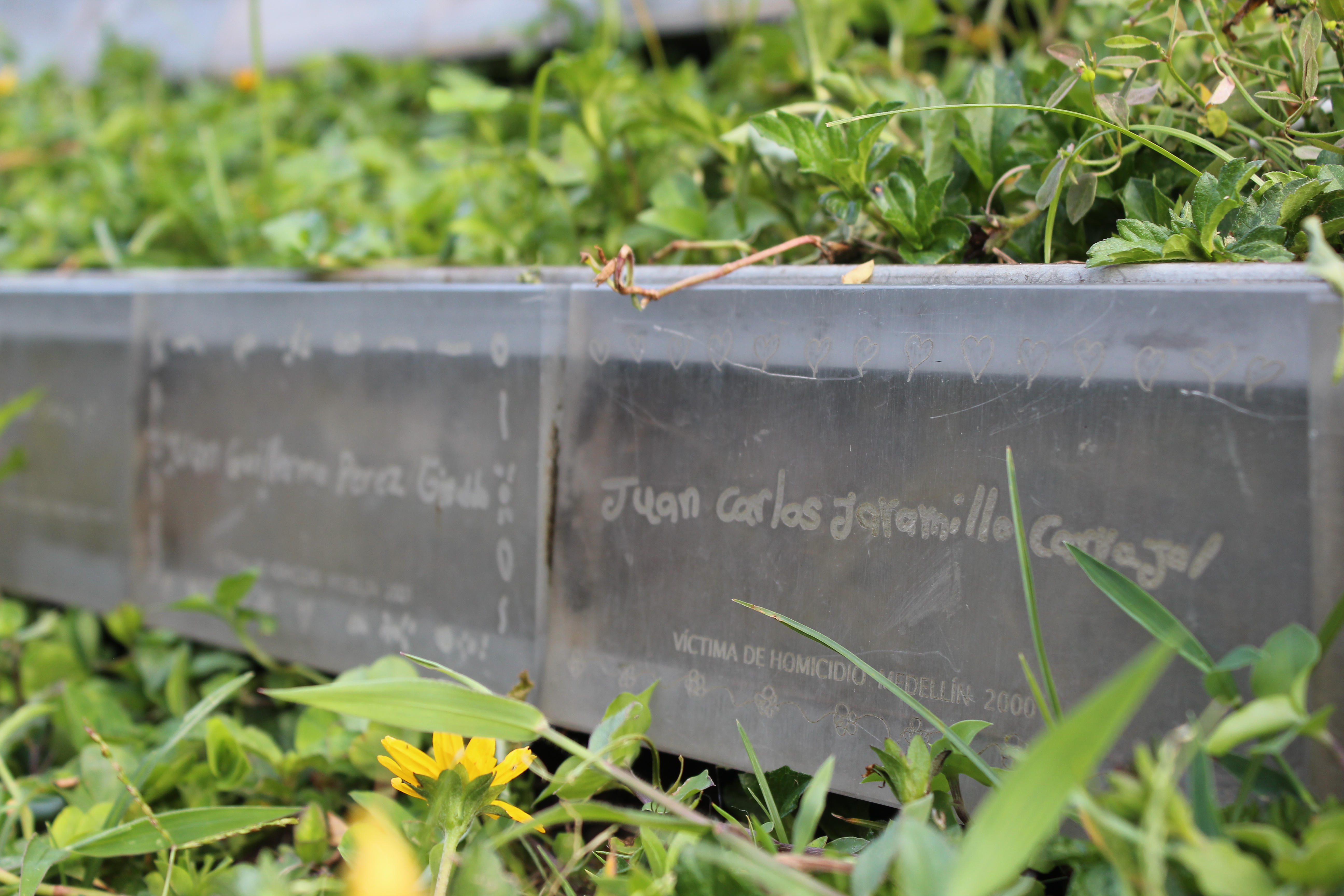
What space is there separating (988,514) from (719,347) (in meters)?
0.25

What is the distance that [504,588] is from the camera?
801mm

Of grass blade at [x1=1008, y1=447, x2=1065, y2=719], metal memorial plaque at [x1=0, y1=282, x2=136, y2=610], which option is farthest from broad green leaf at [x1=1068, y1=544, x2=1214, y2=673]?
metal memorial plaque at [x1=0, y1=282, x2=136, y2=610]

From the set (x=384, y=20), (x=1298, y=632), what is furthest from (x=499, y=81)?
(x=1298, y=632)

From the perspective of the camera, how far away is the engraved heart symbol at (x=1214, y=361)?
550 millimetres

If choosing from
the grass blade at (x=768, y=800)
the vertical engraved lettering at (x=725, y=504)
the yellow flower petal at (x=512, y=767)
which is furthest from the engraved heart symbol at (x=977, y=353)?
the yellow flower petal at (x=512, y=767)

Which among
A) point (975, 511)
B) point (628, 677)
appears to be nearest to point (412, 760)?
point (628, 677)

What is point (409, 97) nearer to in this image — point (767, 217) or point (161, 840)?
point (767, 217)

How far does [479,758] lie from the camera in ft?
1.85

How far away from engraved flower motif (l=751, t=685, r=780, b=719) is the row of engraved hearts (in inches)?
10.1

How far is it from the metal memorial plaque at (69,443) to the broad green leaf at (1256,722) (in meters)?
1.12

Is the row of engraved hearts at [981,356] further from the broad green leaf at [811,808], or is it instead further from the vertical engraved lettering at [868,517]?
the broad green leaf at [811,808]

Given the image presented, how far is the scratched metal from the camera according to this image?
552 millimetres

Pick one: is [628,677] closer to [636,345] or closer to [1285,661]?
[636,345]

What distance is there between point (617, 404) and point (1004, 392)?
32cm
